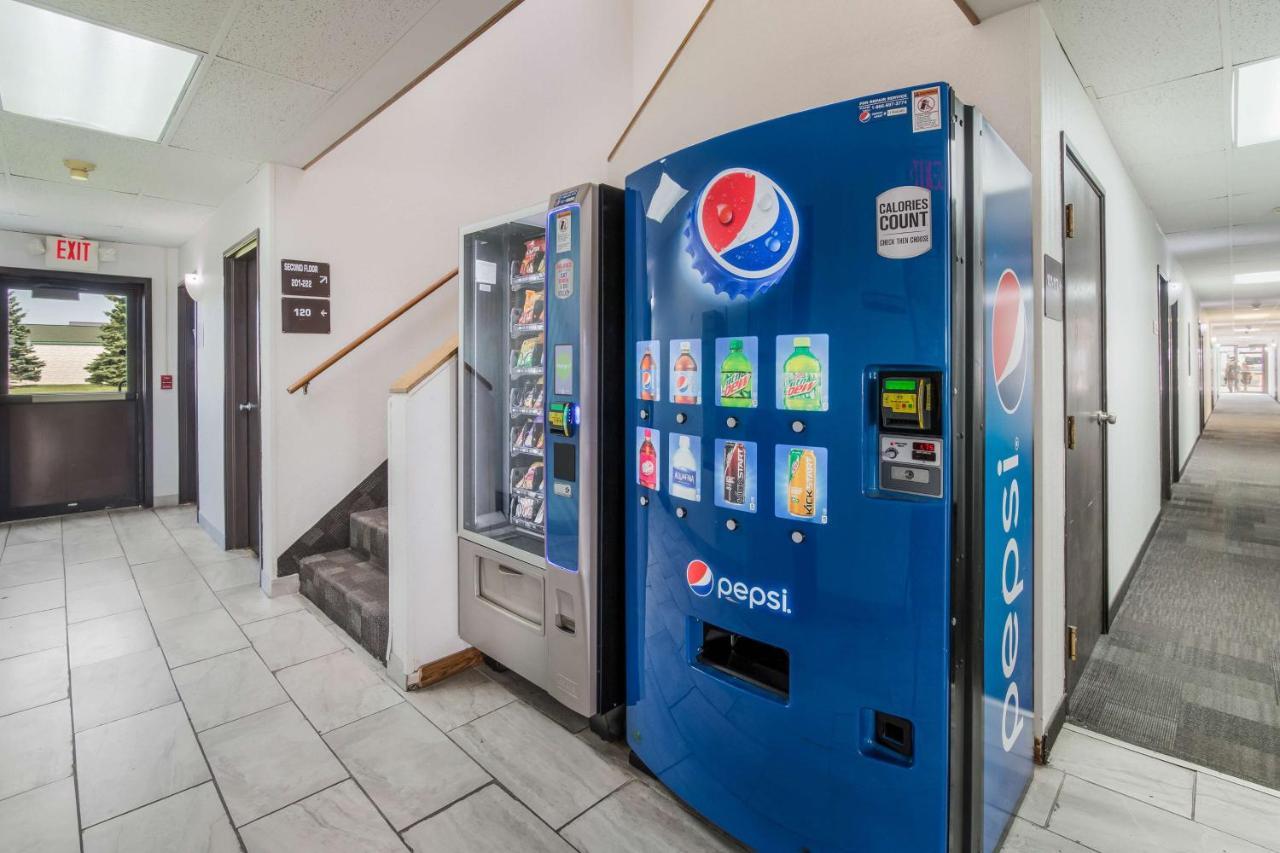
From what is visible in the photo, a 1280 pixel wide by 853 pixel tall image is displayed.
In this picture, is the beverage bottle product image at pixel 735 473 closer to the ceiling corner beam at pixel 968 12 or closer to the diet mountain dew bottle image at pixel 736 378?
the diet mountain dew bottle image at pixel 736 378

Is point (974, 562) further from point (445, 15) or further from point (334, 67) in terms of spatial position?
point (334, 67)

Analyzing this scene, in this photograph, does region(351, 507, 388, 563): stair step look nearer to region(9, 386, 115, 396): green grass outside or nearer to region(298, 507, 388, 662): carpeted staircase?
region(298, 507, 388, 662): carpeted staircase

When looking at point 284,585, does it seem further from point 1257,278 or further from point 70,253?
point 1257,278

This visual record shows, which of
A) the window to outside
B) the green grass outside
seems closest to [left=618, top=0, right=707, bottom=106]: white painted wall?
the window to outside

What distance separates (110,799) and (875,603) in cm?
231

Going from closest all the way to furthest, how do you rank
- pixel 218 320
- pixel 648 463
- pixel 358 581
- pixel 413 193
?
pixel 648 463 → pixel 358 581 → pixel 413 193 → pixel 218 320

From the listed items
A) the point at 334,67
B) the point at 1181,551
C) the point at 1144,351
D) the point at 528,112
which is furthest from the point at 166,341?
the point at 1181,551

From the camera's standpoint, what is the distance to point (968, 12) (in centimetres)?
179

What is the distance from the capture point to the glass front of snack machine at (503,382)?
249cm

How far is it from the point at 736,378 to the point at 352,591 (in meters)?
2.43

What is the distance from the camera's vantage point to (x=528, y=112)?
14.7 feet

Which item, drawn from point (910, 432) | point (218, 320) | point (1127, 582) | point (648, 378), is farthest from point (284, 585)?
point (1127, 582)

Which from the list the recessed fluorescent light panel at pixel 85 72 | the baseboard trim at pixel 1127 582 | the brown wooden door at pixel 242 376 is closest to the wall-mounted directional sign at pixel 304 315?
the brown wooden door at pixel 242 376

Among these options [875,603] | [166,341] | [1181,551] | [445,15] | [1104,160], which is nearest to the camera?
[875,603]
